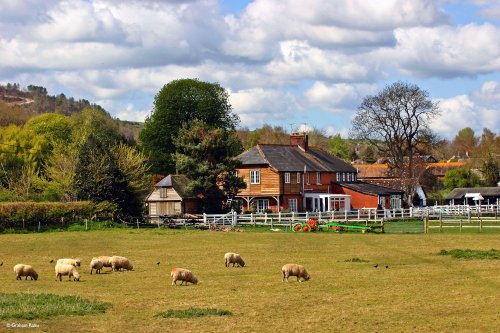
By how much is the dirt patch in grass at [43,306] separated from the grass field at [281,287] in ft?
1.40

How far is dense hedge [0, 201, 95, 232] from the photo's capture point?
A: 5969 centimetres

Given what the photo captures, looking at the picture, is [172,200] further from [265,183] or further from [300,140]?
[300,140]

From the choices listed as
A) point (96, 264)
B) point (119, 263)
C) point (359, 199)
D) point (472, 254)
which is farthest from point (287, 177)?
point (96, 264)

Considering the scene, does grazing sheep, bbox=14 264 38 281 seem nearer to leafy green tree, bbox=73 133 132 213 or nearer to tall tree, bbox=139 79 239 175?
leafy green tree, bbox=73 133 132 213

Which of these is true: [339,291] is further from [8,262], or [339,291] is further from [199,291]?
[8,262]

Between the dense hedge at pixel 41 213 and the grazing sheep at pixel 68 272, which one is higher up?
the dense hedge at pixel 41 213

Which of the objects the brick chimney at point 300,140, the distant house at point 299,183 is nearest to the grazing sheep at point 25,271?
the distant house at point 299,183

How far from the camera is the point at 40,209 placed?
61531 mm

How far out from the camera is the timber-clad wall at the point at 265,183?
83625mm

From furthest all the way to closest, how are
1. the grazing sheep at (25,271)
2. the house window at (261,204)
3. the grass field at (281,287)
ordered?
1. the house window at (261,204)
2. the grazing sheep at (25,271)
3. the grass field at (281,287)

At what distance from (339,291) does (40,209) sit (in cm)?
3981

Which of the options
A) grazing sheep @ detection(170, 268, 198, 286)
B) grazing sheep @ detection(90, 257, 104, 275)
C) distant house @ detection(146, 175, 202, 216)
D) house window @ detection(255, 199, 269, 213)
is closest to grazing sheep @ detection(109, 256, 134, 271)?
grazing sheep @ detection(90, 257, 104, 275)

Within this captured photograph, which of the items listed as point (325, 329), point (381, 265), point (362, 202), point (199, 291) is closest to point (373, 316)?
point (325, 329)

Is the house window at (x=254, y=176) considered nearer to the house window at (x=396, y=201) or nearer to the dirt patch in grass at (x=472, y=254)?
the house window at (x=396, y=201)
